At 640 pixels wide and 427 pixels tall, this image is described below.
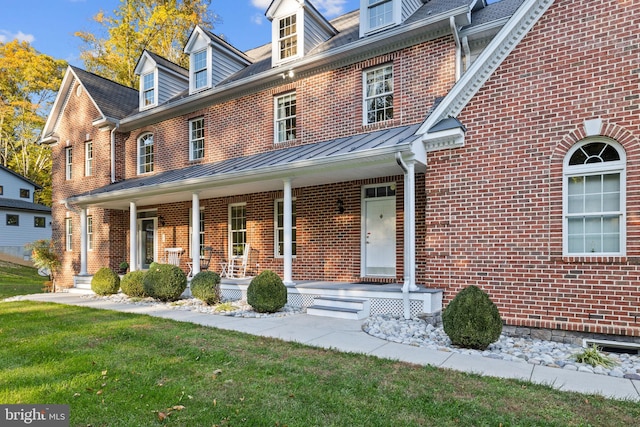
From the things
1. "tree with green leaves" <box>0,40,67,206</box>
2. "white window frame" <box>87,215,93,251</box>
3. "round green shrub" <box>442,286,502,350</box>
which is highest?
"tree with green leaves" <box>0,40,67,206</box>

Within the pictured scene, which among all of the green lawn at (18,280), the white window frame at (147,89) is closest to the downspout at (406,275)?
the white window frame at (147,89)

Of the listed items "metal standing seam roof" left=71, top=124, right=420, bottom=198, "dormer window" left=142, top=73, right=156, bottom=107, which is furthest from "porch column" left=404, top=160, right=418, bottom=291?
"dormer window" left=142, top=73, right=156, bottom=107

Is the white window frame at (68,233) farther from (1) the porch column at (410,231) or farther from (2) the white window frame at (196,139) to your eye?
(1) the porch column at (410,231)

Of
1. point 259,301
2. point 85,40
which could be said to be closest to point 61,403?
point 259,301

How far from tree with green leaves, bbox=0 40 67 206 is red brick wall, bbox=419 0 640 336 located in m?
32.3

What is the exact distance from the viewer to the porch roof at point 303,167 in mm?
7407

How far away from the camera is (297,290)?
8828 millimetres

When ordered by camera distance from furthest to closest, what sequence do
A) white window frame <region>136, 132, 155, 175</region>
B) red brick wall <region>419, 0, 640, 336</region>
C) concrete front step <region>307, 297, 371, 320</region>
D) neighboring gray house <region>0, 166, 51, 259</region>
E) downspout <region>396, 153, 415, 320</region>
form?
1. neighboring gray house <region>0, 166, 51, 259</region>
2. white window frame <region>136, 132, 155, 175</region>
3. concrete front step <region>307, 297, 371, 320</region>
4. downspout <region>396, 153, 415, 320</region>
5. red brick wall <region>419, 0, 640, 336</region>

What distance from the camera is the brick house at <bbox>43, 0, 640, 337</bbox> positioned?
5.93 meters

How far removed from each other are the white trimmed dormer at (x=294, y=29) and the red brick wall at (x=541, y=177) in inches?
240

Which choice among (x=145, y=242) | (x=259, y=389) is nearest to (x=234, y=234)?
(x=145, y=242)

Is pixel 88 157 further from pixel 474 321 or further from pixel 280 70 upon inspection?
pixel 474 321

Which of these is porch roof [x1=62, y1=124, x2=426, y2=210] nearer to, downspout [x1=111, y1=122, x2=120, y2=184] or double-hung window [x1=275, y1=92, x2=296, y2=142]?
double-hung window [x1=275, y1=92, x2=296, y2=142]

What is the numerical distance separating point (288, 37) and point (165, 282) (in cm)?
765
